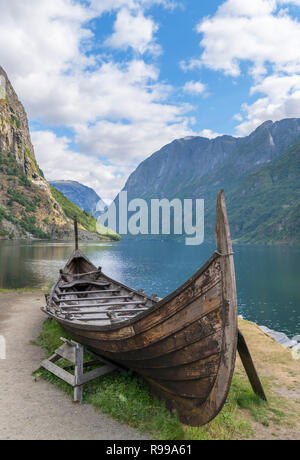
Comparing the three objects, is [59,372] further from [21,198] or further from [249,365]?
[21,198]

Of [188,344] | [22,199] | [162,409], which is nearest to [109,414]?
[162,409]

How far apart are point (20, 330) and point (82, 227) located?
189m

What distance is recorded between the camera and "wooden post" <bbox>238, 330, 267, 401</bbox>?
7.24 meters

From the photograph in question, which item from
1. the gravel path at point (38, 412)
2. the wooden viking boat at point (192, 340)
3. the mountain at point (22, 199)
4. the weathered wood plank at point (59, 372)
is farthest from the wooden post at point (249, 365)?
the mountain at point (22, 199)

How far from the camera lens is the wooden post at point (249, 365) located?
7.24 metres

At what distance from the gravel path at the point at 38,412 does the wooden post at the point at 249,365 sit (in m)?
2.95

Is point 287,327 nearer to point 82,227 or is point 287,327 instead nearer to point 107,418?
point 107,418

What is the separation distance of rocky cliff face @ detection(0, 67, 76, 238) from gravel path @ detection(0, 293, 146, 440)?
468 ft

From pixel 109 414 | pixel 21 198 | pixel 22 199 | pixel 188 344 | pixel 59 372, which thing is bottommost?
pixel 109 414

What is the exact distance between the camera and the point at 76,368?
7480 millimetres

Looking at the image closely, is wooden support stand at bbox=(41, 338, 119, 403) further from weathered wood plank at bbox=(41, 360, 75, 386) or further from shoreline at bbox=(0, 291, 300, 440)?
shoreline at bbox=(0, 291, 300, 440)

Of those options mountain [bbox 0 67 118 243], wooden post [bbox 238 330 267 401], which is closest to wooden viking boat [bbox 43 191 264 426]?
wooden post [bbox 238 330 267 401]

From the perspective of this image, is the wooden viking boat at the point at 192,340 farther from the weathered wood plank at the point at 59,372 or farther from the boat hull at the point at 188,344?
the weathered wood plank at the point at 59,372

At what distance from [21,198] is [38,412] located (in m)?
179
